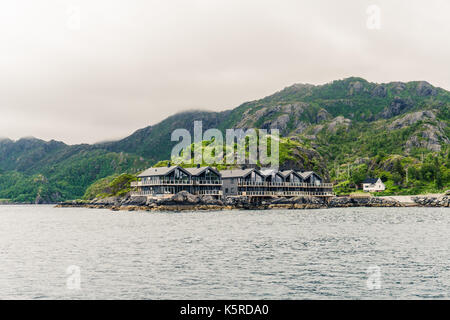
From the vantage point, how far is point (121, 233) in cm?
6094

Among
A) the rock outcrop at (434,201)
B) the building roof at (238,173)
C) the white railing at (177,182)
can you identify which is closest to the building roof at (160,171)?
the white railing at (177,182)

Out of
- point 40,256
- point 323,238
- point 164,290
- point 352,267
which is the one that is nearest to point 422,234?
point 323,238

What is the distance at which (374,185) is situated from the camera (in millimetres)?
179375

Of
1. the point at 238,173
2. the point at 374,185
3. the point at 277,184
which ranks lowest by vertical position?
the point at 374,185

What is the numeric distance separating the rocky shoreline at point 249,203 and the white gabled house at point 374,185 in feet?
89.4

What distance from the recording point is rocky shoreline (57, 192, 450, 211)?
398 ft

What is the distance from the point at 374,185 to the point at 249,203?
72482mm

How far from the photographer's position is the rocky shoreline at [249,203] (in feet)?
398

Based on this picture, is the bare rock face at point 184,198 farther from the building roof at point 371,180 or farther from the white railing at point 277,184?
the building roof at point 371,180

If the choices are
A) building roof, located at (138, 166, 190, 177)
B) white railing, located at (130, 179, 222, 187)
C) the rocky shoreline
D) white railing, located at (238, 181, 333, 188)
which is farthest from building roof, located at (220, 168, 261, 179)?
building roof, located at (138, 166, 190, 177)

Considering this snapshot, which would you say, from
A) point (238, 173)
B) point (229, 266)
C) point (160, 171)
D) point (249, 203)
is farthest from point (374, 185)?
point (229, 266)

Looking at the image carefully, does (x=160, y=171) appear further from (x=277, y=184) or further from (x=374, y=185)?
(x=374, y=185)

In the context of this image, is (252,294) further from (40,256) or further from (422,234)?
(422,234)

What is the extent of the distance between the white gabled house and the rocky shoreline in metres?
27.2
